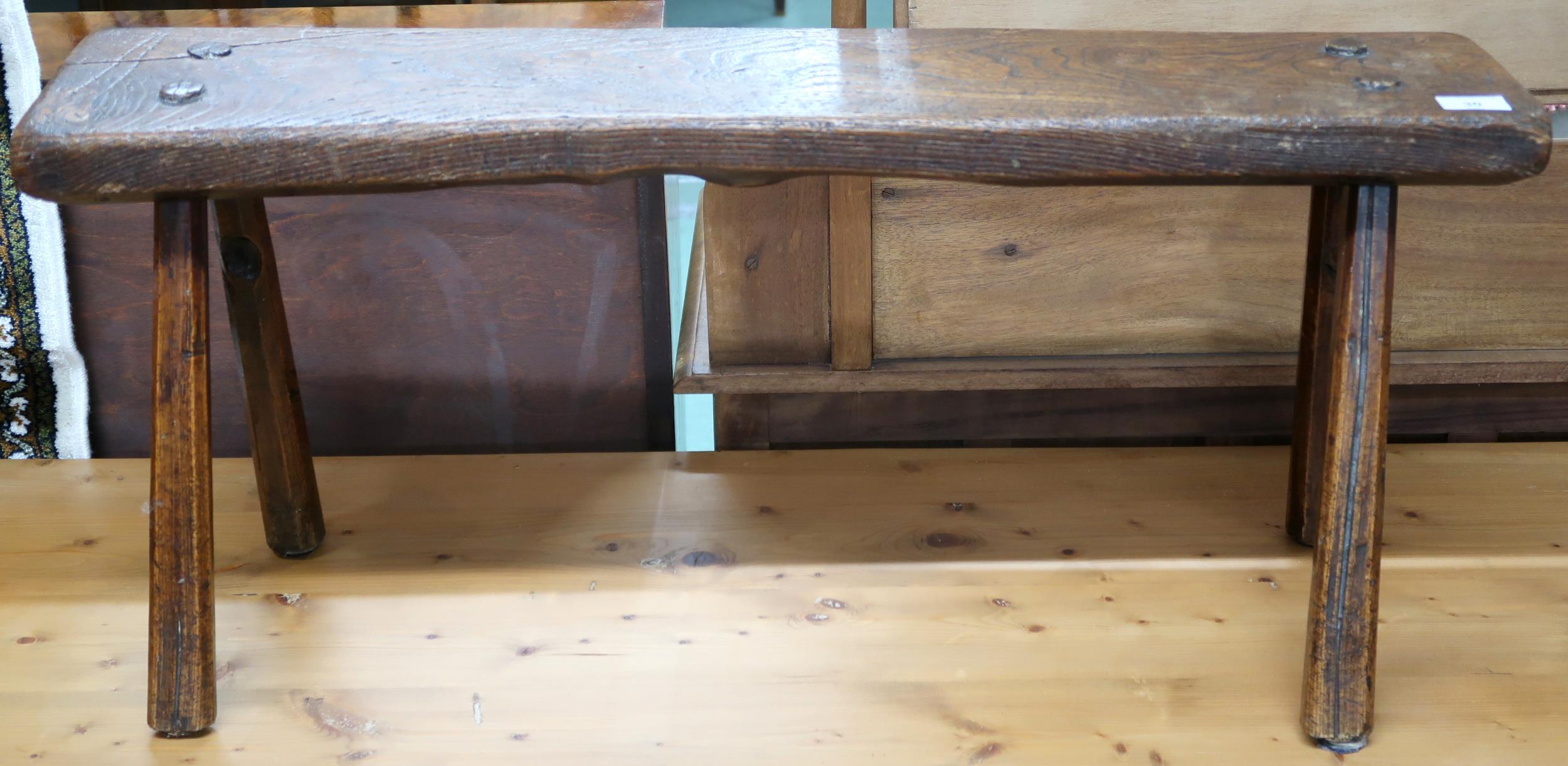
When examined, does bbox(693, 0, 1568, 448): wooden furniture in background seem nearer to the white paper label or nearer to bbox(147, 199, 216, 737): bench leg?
the white paper label

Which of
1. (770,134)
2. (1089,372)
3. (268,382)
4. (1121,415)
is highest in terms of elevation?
(770,134)

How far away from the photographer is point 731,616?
1.14m

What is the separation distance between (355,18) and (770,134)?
31.4 inches

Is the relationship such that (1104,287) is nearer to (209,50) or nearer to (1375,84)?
(1375,84)

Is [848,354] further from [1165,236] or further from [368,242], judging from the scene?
[368,242]

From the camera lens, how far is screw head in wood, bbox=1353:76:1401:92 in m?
0.93

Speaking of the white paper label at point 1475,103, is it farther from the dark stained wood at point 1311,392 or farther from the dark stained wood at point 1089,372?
the dark stained wood at point 1089,372

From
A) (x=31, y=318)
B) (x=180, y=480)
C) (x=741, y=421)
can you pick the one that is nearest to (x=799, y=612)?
(x=741, y=421)

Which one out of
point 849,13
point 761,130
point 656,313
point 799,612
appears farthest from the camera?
point 656,313

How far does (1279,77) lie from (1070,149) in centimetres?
21

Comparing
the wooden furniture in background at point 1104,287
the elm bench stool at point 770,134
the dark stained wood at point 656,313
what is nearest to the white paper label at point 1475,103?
the elm bench stool at point 770,134

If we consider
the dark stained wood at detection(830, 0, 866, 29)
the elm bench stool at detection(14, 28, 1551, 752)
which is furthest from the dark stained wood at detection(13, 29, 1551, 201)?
the dark stained wood at detection(830, 0, 866, 29)

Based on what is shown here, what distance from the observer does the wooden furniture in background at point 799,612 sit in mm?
968

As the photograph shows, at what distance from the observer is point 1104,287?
1447mm
